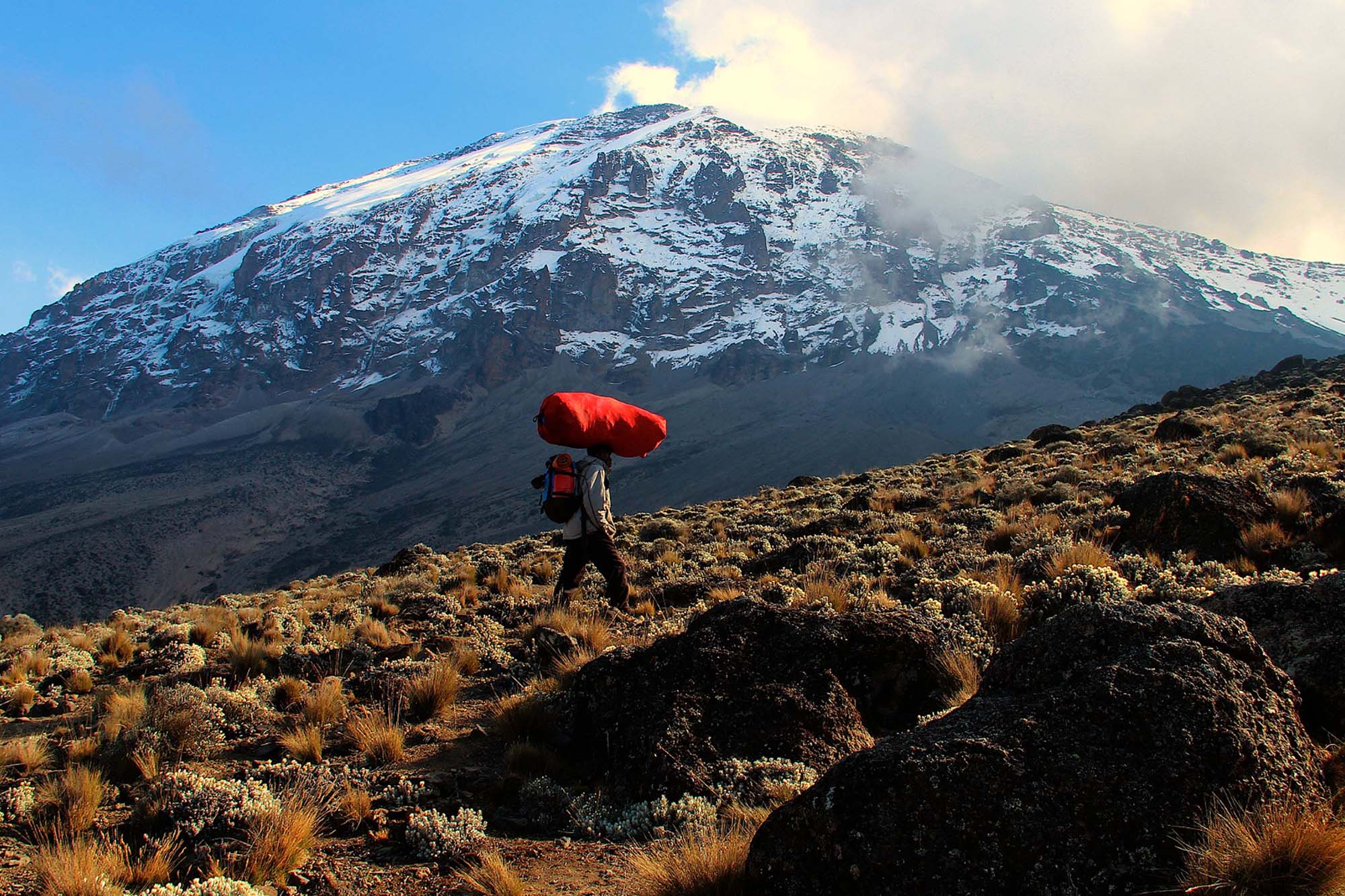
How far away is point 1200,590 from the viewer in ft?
14.2

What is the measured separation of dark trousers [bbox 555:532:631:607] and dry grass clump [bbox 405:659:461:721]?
Answer: 220 centimetres

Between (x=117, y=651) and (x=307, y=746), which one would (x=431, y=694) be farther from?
(x=117, y=651)

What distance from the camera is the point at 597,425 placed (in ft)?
21.9

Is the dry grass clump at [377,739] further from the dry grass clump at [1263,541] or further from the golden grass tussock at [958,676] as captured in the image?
the dry grass clump at [1263,541]

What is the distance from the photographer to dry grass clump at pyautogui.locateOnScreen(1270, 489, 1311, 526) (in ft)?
19.0

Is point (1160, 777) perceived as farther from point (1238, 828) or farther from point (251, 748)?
point (251, 748)

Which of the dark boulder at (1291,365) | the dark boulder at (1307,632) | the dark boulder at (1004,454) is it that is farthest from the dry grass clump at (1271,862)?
the dark boulder at (1291,365)

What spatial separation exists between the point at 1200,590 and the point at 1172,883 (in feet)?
10.4

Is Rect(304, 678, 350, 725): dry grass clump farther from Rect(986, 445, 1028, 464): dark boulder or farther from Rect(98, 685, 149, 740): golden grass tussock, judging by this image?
Rect(986, 445, 1028, 464): dark boulder

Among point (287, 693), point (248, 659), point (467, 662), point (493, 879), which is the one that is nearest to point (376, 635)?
point (248, 659)

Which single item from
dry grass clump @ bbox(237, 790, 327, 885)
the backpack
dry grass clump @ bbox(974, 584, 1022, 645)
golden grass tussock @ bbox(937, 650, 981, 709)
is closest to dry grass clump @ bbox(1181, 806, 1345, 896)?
golden grass tussock @ bbox(937, 650, 981, 709)

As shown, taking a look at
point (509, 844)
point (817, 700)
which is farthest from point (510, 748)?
point (817, 700)

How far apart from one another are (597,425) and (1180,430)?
1470 centimetres

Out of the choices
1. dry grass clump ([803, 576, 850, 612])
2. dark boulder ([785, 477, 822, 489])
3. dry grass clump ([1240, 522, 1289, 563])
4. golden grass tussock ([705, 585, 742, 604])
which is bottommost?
dark boulder ([785, 477, 822, 489])
